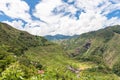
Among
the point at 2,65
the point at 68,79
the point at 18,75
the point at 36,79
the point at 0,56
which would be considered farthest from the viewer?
the point at 0,56

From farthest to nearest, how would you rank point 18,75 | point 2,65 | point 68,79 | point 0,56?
point 0,56 < point 68,79 < point 2,65 < point 18,75

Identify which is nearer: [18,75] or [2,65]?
[18,75]

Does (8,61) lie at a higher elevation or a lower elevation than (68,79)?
higher

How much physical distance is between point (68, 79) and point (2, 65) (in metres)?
33.2

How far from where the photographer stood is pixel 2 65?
437 feet

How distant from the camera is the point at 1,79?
151 ft

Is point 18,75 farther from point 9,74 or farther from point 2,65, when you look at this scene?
point 2,65

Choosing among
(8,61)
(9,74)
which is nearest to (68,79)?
(8,61)

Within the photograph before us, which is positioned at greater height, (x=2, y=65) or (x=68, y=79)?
(x=2, y=65)

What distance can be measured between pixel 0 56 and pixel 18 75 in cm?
11488

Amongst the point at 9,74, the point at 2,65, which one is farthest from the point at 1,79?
the point at 2,65

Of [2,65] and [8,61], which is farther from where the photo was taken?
[8,61]

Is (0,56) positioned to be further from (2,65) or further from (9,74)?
(9,74)

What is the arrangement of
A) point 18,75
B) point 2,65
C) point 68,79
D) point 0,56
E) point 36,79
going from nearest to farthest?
1. point 36,79
2. point 18,75
3. point 2,65
4. point 68,79
5. point 0,56
